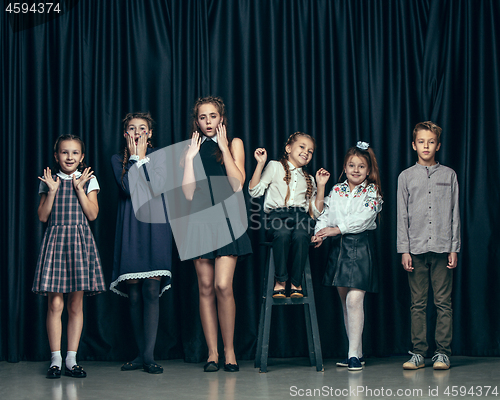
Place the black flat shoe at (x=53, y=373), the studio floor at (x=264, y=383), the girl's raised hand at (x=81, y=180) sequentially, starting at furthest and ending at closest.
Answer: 1. the girl's raised hand at (x=81, y=180)
2. the black flat shoe at (x=53, y=373)
3. the studio floor at (x=264, y=383)

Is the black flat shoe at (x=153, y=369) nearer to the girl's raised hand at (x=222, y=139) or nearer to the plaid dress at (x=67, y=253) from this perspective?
Result: the plaid dress at (x=67, y=253)

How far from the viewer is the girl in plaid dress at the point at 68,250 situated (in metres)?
2.73

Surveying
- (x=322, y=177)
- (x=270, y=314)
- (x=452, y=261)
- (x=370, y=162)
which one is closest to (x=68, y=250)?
(x=270, y=314)

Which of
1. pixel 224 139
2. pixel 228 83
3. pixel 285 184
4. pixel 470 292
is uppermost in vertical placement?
pixel 228 83

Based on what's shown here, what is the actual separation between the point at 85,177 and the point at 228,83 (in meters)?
1.13

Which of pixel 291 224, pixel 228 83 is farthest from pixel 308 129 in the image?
pixel 291 224

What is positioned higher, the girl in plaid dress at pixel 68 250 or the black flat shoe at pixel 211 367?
the girl in plaid dress at pixel 68 250

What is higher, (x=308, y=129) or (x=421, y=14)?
(x=421, y=14)

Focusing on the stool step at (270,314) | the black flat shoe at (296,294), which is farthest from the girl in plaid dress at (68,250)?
the black flat shoe at (296,294)

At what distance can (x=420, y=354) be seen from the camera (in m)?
2.85

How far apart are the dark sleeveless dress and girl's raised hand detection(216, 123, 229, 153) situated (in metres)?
0.09

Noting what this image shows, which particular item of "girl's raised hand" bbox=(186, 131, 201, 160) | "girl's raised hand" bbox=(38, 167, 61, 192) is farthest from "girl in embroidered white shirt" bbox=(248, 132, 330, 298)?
"girl's raised hand" bbox=(38, 167, 61, 192)

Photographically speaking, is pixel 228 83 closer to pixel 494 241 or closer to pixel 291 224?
pixel 291 224

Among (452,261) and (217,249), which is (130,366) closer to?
(217,249)
